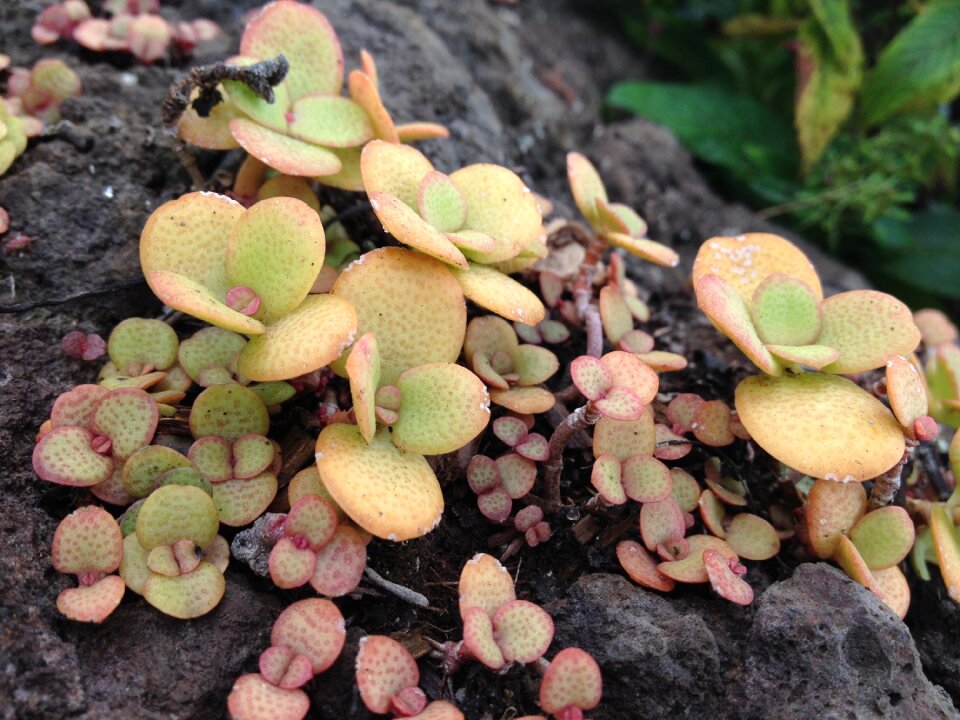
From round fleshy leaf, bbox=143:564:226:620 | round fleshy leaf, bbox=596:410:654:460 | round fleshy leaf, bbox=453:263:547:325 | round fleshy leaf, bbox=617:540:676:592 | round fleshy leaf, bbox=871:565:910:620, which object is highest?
round fleshy leaf, bbox=453:263:547:325

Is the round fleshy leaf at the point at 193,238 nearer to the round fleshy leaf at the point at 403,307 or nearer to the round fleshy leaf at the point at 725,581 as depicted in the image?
the round fleshy leaf at the point at 403,307

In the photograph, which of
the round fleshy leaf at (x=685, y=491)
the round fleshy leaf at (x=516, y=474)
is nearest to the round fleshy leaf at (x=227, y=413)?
the round fleshy leaf at (x=516, y=474)

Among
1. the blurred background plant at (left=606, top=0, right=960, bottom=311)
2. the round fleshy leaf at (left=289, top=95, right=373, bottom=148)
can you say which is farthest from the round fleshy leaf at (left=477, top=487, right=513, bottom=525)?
the blurred background plant at (left=606, top=0, right=960, bottom=311)

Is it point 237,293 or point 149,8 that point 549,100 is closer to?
point 149,8

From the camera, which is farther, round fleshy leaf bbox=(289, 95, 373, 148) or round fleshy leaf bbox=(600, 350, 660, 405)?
round fleshy leaf bbox=(289, 95, 373, 148)

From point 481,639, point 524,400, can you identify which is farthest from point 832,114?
point 481,639

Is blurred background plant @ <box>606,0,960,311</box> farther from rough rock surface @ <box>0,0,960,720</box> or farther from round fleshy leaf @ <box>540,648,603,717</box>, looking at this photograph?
round fleshy leaf @ <box>540,648,603,717</box>
